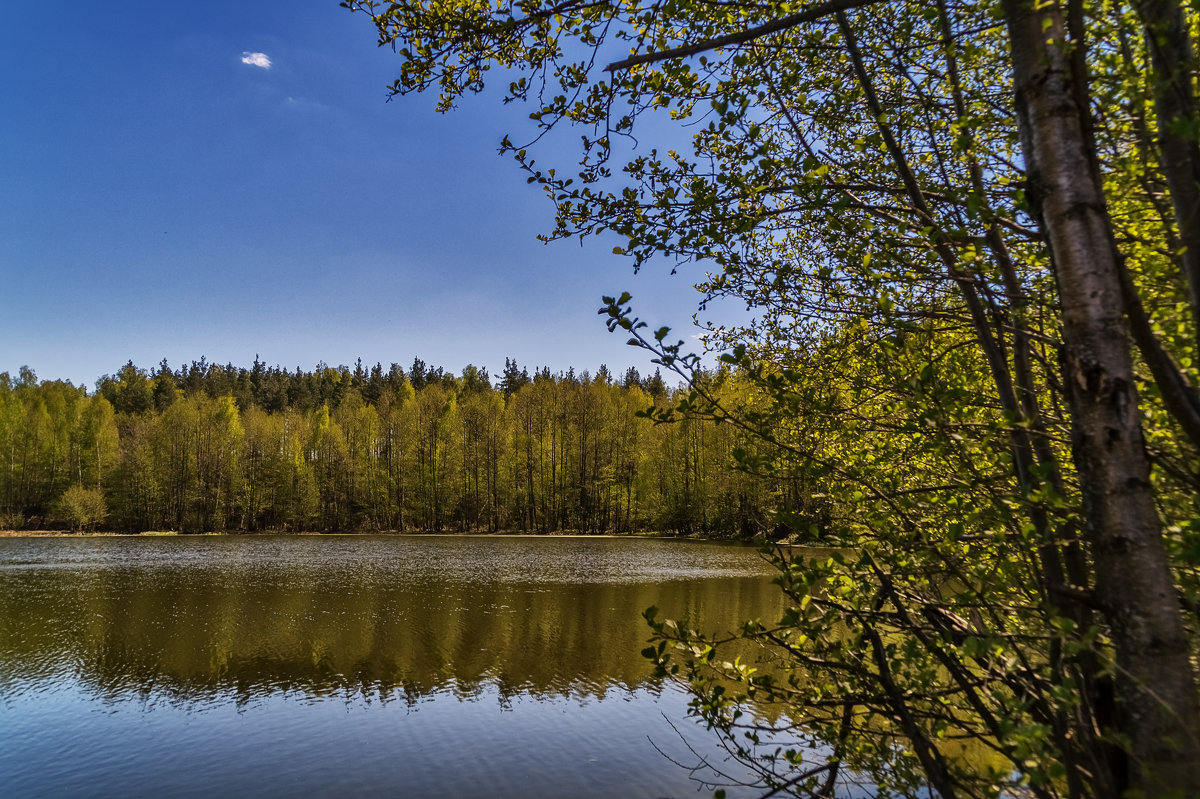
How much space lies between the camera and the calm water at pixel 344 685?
975cm

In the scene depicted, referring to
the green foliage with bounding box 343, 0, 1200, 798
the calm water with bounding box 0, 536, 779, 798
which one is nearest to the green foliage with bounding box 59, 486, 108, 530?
the calm water with bounding box 0, 536, 779, 798

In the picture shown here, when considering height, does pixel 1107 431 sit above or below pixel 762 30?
below

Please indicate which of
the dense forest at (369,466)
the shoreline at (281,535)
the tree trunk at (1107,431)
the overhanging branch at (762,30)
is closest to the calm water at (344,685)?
the tree trunk at (1107,431)

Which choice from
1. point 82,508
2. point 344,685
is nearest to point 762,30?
point 344,685

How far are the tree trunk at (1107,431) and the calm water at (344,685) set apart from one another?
148 inches

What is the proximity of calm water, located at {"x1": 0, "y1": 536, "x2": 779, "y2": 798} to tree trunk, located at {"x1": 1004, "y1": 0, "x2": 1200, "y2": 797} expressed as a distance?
3.76m

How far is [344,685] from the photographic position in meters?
14.1

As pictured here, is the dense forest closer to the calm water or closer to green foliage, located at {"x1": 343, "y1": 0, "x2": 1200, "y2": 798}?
the calm water

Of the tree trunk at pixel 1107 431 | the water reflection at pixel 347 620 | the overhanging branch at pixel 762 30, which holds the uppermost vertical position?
the overhanging branch at pixel 762 30

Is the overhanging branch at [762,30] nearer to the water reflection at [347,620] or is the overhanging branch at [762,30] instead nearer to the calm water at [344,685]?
the calm water at [344,685]

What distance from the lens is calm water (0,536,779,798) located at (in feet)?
32.0

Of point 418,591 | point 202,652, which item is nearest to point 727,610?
point 418,591

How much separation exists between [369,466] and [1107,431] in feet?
245

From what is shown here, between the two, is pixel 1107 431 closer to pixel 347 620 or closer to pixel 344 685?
pixel 344 685
